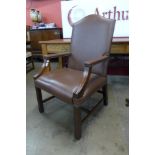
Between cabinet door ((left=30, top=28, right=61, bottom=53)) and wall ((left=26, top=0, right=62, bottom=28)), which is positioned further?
wall ((left=26, top=0, right=62, bottom=28))

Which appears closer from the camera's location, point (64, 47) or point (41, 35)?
point (64, 47)

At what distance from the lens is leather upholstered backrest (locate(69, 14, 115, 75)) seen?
1579 mm

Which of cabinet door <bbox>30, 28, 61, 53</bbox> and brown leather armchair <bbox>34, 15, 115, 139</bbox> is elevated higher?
cabinet door <bbox>30, 28, 61, 53</bbox>

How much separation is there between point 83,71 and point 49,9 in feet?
7.09

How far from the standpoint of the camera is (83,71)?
65.3 inches

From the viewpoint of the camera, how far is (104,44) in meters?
1.58

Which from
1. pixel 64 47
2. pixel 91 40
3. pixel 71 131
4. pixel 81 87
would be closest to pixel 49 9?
pixel 64 47

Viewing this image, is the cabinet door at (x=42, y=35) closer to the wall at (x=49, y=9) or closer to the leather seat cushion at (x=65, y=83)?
the wall at (x=49, y=9)

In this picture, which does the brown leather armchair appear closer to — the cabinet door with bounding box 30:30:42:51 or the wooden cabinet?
the wooden cabinet

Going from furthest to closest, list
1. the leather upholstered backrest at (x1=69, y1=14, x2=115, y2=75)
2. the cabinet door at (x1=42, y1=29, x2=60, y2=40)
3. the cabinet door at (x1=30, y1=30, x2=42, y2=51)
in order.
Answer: the cabinet door at (x1=30, y1=30, x2=42, y2=51) < the cabinet door at (x1=42, y1=29, x2=60, y2=40) < the leather upholstered backrest at (x1=69, y1=14, x2=115, y2=75)

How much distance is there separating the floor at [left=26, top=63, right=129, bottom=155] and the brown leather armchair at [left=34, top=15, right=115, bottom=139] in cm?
11

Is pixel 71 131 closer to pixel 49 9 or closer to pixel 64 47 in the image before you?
pixel 64 47

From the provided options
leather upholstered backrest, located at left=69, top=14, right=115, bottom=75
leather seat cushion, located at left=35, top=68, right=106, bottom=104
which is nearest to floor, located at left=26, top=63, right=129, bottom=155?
leather seat cushion, located at left=35, top=68, right=106, bottom=104
